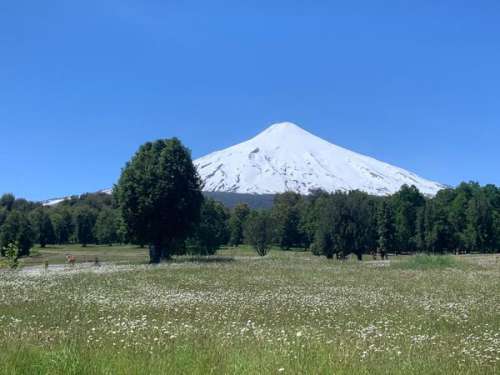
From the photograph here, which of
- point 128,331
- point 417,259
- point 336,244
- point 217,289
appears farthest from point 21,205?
point 128,331

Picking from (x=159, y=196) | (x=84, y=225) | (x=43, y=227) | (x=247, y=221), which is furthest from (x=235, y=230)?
(x=159, y=196)

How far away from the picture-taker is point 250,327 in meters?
11.5

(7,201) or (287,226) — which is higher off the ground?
(7,201)

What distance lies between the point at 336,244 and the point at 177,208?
30.5m

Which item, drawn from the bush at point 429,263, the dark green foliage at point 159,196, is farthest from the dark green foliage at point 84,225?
the bush at point 429,263

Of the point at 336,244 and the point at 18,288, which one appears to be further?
the point at 336,244

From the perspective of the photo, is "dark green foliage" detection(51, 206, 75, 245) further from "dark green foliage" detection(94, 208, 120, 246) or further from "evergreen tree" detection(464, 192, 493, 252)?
"evergreen tree" detection(464, 192, 493, 252)

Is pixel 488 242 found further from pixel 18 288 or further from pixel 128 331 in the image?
pixel 128 331

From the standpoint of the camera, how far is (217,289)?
23047 mm

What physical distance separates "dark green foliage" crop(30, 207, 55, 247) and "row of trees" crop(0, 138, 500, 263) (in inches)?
11.1

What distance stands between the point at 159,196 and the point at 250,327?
42559 millimetres

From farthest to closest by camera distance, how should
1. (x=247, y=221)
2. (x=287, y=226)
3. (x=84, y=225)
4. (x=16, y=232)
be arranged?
1. (x=84, y=225)
2. (x=287, y=226)
3. (x=247, y=221)
4. (x=16, y=232)

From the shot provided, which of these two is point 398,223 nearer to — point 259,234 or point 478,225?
point 478,225

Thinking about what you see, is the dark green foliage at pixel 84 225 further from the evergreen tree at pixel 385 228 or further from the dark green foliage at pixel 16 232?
the evergreen tree at pixel 385 228
